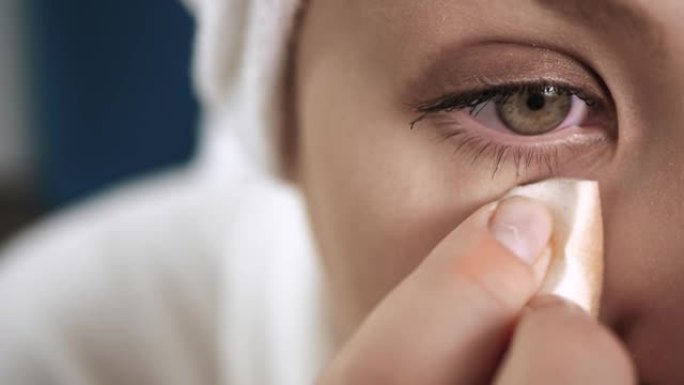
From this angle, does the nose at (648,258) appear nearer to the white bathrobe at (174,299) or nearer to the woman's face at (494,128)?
the woman's face at (494,128)

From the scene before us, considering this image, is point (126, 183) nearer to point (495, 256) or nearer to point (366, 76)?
point (366, 76)

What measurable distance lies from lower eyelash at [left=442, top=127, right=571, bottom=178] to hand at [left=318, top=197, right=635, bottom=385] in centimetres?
7

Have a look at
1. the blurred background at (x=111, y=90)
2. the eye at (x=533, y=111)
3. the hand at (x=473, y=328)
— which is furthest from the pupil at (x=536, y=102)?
the blurred background at (x=111, y=90)

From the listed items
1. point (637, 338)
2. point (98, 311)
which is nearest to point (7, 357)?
point (98, 311)

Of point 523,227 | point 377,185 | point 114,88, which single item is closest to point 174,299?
point 377,185

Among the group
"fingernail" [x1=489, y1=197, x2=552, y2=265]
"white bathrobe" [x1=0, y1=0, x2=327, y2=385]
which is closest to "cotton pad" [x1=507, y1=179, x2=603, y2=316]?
"fingernail" [x1=489, y1=197, x2=552, y2=265]

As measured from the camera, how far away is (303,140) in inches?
25.3

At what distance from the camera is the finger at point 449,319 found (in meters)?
0.40

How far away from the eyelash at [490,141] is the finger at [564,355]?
122 millimetres

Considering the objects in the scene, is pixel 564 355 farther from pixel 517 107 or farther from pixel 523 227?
pixel 517 107

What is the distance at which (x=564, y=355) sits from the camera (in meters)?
0.36

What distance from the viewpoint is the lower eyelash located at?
19.3 inches

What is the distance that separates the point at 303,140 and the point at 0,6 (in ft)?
5.82

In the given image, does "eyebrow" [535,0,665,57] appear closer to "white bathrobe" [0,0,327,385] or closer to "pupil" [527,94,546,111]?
"pupil" [527,94,546,111]
